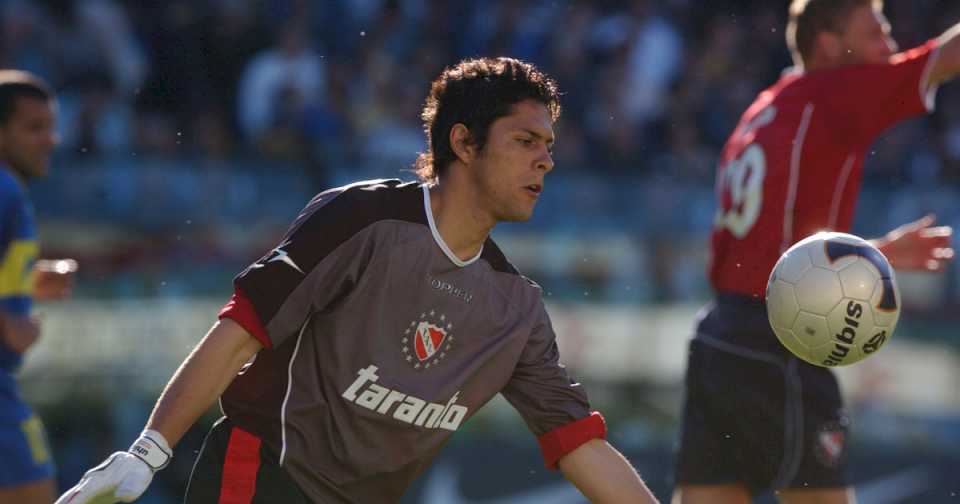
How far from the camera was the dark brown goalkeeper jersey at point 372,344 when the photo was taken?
171 inches

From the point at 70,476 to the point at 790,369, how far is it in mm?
5692

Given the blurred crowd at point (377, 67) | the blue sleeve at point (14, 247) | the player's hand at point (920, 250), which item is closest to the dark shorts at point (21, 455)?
the blue sleeve at point (14, 247)

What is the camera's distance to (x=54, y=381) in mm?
9680

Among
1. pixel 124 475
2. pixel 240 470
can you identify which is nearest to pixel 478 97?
pixel 240 470

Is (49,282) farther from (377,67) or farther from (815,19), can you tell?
(377,67)

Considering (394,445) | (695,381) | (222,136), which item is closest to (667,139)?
(222,136)

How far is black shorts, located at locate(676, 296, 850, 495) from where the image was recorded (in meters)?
5.79

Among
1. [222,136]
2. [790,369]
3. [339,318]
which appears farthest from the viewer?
[222,136]

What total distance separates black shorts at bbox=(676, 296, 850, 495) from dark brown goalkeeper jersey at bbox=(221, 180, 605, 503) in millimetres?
1394

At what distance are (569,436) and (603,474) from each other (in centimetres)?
17

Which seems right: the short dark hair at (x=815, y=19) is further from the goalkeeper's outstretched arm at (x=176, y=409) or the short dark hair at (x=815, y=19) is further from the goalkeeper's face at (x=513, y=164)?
the goalkeeper's outstretched arm at (x=176, y=409)

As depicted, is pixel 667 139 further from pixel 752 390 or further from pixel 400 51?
pixel 752 390

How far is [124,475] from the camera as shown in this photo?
3.99m

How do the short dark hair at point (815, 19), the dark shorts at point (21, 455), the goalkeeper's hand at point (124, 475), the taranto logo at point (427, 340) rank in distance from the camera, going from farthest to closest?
the dark shorts at point (21, 455) → the short dark hair at point (815, 19) → the taranto logo at point (427, 340) → the goalkeeper's hand at point (124, 475)
